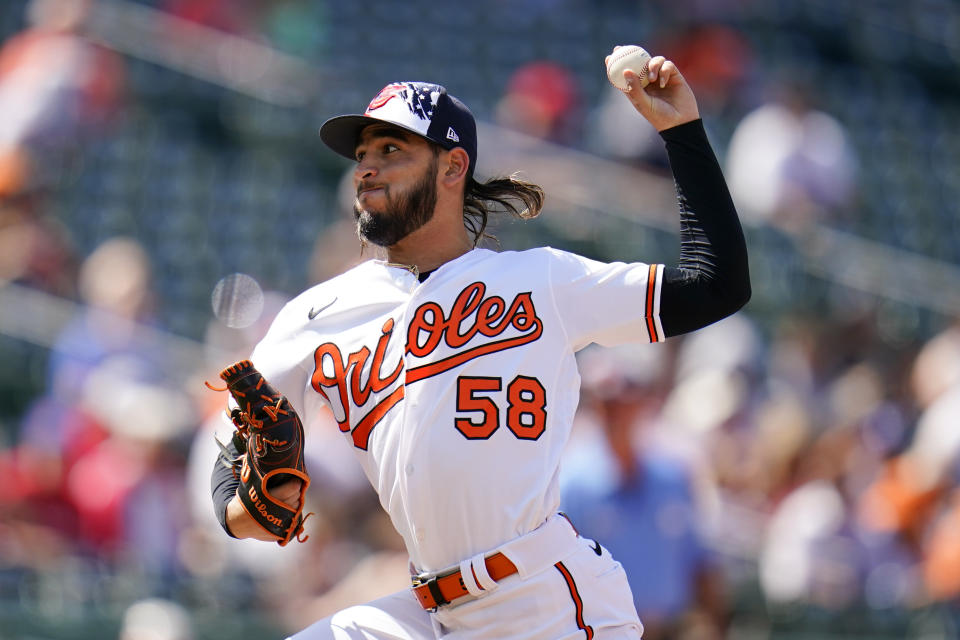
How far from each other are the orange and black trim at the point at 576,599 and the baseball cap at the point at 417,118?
1075 mm

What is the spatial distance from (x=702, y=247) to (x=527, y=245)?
228 inches

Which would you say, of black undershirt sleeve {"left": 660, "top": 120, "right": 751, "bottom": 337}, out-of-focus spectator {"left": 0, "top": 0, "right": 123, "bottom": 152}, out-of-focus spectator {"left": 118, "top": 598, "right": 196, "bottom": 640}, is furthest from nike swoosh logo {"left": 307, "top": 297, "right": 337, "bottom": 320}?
out-of-focus spectator {"left": 0, "top": 0, "right": 123, "bottom": 152}

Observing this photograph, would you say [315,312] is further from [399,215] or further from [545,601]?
[545,601]

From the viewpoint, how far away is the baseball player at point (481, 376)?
313 cm

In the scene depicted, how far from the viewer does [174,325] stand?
8.39 metres

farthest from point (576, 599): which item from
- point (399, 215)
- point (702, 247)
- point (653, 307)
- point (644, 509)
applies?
point (644, 509)

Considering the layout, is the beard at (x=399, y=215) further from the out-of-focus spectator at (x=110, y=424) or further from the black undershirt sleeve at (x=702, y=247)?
the out-of-focus spectator at (x=110, y=424)

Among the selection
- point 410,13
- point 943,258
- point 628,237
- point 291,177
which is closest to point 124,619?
point 628,237

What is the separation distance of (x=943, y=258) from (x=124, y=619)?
6.17 m

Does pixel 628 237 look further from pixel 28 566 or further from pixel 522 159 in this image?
pixel 28 566

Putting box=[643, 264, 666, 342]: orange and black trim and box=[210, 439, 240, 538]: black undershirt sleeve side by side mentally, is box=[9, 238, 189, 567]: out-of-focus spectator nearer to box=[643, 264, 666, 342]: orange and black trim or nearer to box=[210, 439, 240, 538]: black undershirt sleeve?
box=[210, 439, 240, 538]: black undershirt sleeve

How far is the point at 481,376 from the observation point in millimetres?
3166

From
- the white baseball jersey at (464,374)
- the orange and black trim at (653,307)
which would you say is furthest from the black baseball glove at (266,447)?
the orange and black trim at (653,307)

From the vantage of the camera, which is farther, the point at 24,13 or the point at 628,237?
the point at 24,13
